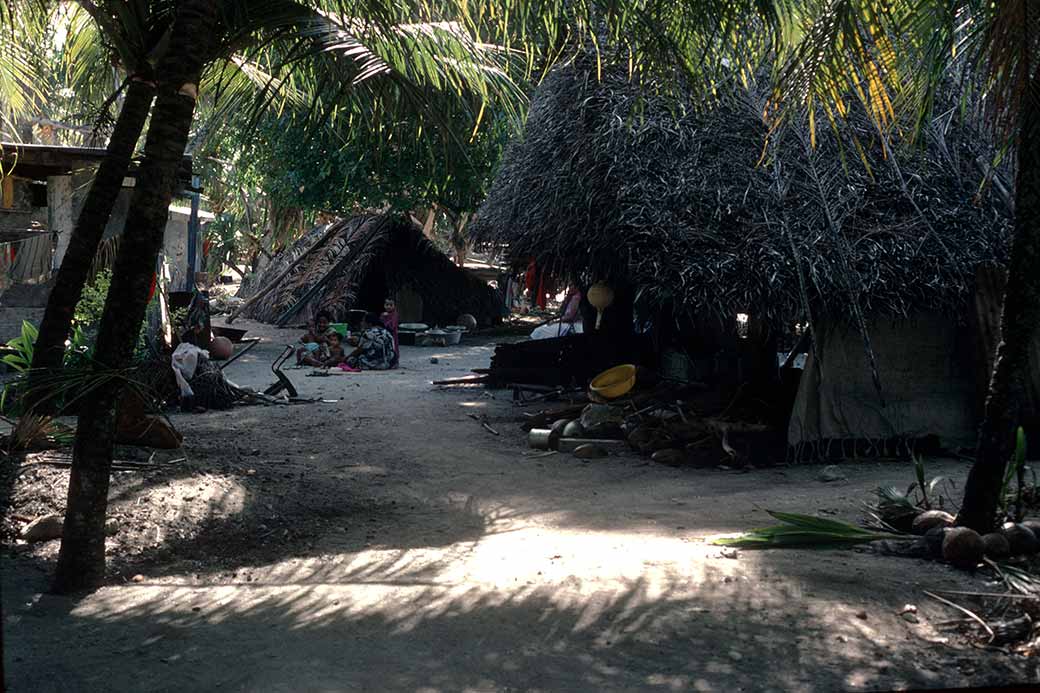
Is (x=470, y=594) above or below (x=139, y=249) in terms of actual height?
below

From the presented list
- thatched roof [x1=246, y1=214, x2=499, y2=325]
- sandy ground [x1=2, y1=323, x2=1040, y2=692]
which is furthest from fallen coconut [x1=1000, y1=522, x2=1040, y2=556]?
thatched roof [x1=246, y1=214, x2=499, y2=325]

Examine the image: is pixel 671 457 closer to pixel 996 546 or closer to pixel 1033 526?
pixel 1033 526

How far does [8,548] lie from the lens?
18.4 feet

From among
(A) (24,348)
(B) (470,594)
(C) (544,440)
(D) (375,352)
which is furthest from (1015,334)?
(D) (375,352)

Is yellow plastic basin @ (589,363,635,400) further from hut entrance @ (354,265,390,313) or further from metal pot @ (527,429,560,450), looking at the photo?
hut entrance @ (354,265,390,313)

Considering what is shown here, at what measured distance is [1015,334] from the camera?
512cm

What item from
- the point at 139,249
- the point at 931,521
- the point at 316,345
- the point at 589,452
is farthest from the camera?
the point at 316,345

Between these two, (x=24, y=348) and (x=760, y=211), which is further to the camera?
(x=760, y=211)

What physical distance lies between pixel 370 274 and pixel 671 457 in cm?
1433

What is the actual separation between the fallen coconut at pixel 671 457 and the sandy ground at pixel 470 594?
0.59 metres

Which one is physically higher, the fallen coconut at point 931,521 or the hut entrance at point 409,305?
the hut entrance at point 409,305

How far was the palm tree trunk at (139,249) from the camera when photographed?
4684mm

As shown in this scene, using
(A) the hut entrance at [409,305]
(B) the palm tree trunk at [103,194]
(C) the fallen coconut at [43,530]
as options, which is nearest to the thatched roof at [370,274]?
(A) the hut entrance at [409,305]

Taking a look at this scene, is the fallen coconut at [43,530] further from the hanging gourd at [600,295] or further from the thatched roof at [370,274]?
the thatched roof at [370,274]
